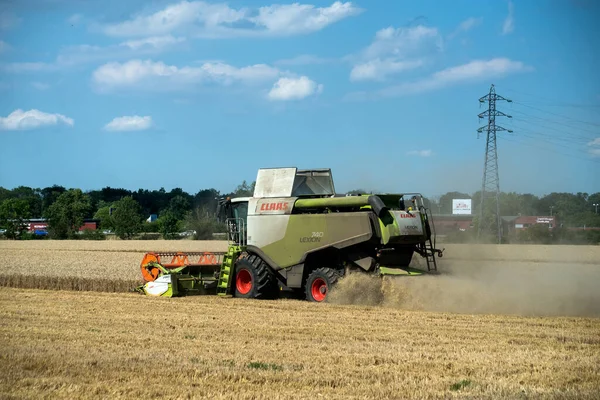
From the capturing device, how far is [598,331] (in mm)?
11797

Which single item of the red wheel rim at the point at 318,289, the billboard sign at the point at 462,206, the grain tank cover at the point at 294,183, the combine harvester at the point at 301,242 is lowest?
the red wheel rim at the point at 318,289

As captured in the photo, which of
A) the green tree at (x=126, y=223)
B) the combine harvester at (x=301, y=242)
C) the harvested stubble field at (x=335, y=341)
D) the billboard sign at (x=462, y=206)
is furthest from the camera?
the green tree at (x=126, y=223)

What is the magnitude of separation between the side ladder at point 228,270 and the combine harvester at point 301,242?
0.03m

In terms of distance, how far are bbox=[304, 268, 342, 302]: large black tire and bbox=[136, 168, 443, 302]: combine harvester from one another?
0.02m

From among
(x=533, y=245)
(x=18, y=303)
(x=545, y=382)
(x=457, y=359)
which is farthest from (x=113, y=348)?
(x=533, y=245)

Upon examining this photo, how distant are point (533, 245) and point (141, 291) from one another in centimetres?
2924

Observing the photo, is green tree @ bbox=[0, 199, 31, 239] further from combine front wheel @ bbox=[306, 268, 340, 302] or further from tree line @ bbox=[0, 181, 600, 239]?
combine front wheel @ bbox=[306, 268, 340, 302]

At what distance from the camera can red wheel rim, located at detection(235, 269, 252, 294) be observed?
18781 mm

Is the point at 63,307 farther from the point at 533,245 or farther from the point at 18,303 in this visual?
the point at 533,245

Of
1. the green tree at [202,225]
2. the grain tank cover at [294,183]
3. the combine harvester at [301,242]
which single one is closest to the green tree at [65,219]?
the green tree at [202,225]

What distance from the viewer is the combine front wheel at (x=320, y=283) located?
1681 centimetres

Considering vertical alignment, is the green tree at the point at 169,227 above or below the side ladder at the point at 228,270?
above

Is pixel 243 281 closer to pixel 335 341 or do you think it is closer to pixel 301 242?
pixel 301 242

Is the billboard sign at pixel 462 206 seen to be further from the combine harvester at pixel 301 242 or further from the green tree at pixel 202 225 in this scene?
the combine harvester at pixel 301 242
